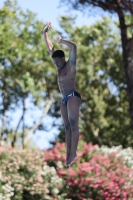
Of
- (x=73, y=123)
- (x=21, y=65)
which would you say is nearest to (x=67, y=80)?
(x=73, y=123)

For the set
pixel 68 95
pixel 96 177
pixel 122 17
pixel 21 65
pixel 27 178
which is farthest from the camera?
pixel 21 65

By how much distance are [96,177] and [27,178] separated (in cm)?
150

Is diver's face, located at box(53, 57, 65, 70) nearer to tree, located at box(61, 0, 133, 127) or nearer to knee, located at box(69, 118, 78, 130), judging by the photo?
knee, located at box(69, 118, 78, 130)

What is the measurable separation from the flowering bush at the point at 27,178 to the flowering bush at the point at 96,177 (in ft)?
0.95

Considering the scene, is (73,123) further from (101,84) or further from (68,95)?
(101,84)

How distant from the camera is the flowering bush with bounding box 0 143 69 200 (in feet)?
33.3

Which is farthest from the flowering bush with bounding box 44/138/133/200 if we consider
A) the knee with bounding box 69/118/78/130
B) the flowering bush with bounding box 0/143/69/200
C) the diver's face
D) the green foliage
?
the green foliage

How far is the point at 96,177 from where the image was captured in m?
10.7

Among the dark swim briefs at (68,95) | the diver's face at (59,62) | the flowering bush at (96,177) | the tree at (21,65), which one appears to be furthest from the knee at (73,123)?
the tree at (21,65)

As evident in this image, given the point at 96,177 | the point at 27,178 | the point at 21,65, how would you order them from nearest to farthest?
the point at 27,178, the point at 96,177, the point at 21,65

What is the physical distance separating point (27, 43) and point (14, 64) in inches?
71.8

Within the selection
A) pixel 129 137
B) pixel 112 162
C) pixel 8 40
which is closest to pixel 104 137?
pixel 129 137

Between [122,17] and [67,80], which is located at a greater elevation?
[122,17]

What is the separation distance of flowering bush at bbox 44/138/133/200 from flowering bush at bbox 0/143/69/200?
291 millimetres
